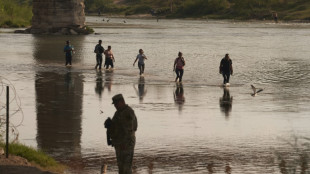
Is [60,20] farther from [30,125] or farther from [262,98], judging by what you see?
[30,125]

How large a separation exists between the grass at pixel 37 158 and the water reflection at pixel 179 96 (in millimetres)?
9773

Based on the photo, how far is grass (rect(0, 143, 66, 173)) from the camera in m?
15.1

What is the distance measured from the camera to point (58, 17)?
8600 centimetres

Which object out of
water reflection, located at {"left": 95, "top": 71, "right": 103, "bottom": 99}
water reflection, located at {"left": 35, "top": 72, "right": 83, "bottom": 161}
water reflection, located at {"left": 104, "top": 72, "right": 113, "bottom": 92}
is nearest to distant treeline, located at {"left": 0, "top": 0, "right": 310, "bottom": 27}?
water reflection, located at {"left": 104, "top": 72, "right": 113, "bottom": 92}

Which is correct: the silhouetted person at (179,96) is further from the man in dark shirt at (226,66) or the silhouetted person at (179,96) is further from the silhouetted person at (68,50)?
the silhouetted person at (68,50)

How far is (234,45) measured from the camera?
67.8m

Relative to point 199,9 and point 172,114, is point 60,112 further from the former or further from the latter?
point 199,9

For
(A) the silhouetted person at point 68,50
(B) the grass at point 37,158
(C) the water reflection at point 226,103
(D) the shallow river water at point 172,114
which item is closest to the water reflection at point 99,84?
(D) the shallow river water at point 172,114

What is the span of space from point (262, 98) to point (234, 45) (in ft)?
130

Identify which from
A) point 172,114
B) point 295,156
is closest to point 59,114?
point 172,114

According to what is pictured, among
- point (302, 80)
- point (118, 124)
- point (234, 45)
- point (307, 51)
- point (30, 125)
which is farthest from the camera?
point (234, 45)

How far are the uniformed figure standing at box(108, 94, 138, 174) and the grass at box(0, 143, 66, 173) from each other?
94.7 inches

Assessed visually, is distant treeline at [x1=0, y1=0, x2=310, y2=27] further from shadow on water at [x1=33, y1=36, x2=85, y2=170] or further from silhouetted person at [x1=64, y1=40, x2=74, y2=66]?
→ shadow on water at [x1=33, y1=36, x2=85, y2=170]

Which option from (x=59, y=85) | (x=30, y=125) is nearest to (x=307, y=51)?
(x=59, y=85)
